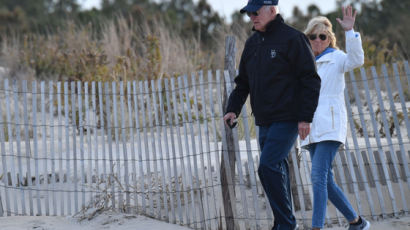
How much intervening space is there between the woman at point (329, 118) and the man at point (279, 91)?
0.22 meters

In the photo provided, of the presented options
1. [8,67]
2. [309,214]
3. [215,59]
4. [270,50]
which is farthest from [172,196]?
[8,67]

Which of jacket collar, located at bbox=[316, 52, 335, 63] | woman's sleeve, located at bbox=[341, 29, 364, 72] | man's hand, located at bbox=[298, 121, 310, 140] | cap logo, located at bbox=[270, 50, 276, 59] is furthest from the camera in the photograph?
jacket collar, located at bbox=[316, 52, 335, 63]

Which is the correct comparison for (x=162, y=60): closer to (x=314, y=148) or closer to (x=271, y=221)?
(x=271, y=221)

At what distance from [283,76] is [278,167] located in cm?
57

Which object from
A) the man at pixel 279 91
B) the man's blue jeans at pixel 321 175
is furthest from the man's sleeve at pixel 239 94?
the man's blue jeans at pixel 321 175

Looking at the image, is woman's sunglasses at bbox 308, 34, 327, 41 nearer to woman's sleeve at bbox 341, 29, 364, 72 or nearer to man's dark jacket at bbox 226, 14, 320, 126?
woman's sleeve at bbox 341, 29, 364, 72

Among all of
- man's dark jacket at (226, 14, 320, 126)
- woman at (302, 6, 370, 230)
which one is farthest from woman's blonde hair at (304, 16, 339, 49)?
man's dark jacket at (226, 14, 320, 126)

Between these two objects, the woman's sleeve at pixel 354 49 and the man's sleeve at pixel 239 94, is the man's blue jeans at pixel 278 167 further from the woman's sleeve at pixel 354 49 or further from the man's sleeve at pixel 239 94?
the woman's sleeve at pixel 354 49

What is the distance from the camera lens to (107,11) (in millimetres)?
22891

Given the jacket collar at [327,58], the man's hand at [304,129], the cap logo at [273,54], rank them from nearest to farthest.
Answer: the man's hand at [304,129] < the cap logo at [273,54] < the jacket collar at [327,58]

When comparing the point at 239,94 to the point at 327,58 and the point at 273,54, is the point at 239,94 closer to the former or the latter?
the point at 273,54

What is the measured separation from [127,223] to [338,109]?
86.0 inches

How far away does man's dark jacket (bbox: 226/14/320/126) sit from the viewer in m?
3.40

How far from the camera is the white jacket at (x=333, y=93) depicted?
362 centimetres
